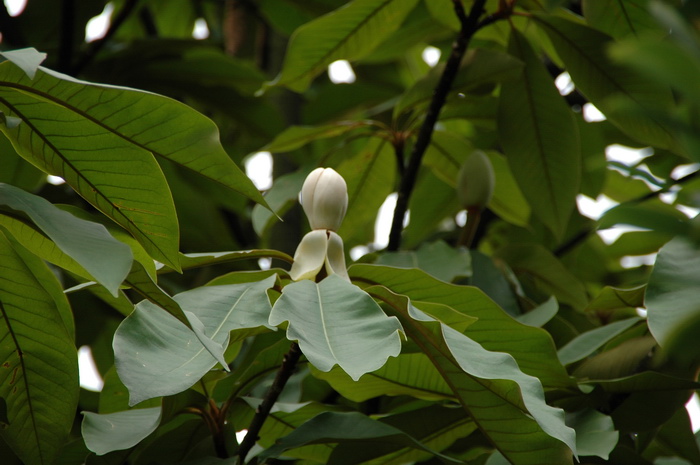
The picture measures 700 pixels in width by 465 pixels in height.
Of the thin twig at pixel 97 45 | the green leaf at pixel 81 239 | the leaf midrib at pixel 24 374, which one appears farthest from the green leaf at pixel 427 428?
the thin twig at pixel 97 45

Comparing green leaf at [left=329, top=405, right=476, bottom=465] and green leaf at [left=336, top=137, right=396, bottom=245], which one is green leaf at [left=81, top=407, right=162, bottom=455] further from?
green leaf at [left=336, top=137, right=396, bottom=245]

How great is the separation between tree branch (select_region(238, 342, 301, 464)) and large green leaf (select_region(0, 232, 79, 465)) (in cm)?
18

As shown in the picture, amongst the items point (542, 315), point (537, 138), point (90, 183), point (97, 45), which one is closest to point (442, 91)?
point (537, 138)

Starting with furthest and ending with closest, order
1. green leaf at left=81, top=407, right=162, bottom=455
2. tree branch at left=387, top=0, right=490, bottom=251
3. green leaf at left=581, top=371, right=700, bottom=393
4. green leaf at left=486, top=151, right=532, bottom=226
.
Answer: green leaf at left=486, top=151, right=532, bottom=226, tree branch at left=387, top=0, right=490, bottom=251, green leaf at left=581, top=371, right=700, bottom=393, green leaf at left=81, top=407, right=162, bottom=455

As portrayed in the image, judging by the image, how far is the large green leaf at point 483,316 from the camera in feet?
2.71

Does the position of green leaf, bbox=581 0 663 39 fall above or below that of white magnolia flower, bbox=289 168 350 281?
above

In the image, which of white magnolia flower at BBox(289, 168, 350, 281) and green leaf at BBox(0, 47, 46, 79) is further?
white magnolia flower at BBox(289, 168, 350, 281)

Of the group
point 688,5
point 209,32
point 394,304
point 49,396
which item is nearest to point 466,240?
point 394,304

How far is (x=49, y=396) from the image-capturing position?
0.81 metres

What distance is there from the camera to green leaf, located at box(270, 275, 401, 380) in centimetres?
59

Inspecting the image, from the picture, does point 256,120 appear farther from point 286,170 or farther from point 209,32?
point 209,32

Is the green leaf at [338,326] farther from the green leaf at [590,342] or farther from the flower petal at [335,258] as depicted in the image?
the green leaf at [590,342]

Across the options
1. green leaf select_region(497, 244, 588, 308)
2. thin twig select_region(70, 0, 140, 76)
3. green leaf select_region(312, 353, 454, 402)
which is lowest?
green leaf select_region(312, 353, 454, 402)

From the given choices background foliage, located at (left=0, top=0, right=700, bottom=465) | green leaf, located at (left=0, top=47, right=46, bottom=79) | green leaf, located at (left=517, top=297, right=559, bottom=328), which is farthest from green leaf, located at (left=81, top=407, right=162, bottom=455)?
green leaf, located at (left=517, top=297, right=559, bottom=328)
